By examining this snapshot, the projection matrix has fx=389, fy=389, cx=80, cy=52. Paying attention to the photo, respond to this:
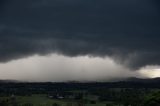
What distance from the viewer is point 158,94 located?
375 ft

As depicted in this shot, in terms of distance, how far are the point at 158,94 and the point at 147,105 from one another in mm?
6393

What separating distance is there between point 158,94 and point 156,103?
682 centimetres

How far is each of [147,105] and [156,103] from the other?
3086 millimetres

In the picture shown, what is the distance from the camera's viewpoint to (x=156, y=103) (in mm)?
108000

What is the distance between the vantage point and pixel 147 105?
361 ft
